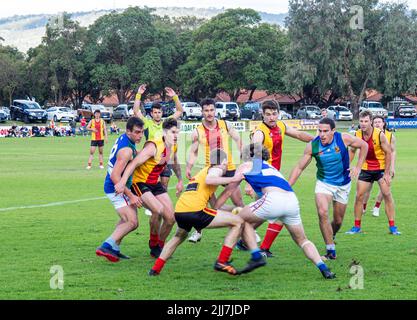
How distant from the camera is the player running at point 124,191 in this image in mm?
11320

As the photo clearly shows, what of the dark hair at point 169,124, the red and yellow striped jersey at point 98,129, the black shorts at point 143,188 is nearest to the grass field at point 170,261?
the black shorts at point 143,188

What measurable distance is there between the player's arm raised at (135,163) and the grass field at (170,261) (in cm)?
115

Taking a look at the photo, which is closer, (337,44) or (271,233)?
(271,233)

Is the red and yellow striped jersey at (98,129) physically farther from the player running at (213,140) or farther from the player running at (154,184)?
the player running at (154,184)

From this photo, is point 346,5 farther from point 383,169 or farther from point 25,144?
point 383,169

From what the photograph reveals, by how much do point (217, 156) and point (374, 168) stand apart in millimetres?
3770

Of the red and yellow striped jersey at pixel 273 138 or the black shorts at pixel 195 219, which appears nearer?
the black shorts at pixel 195 219

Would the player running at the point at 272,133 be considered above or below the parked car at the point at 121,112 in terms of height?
above

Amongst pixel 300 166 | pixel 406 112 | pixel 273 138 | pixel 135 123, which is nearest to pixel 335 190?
pixel 300 166

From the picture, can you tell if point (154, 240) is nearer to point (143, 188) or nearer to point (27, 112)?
point (143, 188)

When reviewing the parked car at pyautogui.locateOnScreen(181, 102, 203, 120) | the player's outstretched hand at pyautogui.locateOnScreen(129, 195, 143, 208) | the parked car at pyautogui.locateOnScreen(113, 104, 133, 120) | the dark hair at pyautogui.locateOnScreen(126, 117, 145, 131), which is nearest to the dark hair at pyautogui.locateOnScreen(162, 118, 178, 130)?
the dark hair at pyautogui.locateOnScreen(126, 117, 145, 131)

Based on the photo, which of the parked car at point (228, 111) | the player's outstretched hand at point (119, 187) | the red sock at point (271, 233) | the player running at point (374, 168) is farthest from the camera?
the parked car at point (228, 111)

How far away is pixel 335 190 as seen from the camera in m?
12.2

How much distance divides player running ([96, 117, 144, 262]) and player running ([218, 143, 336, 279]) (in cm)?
180
